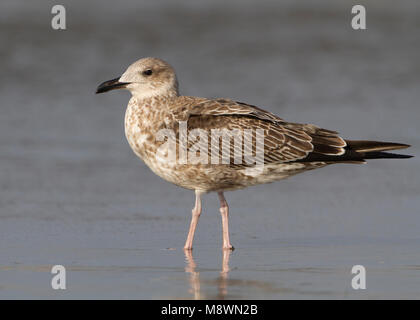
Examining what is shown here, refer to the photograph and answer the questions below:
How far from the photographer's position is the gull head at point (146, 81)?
8981 millimetres

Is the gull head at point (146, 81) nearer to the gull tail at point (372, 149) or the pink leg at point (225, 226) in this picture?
the pink leg at point (225, 226)

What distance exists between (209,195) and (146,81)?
1859mm

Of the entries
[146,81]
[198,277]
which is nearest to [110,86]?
[146,81]

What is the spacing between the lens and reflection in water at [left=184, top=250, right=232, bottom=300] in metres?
6.45

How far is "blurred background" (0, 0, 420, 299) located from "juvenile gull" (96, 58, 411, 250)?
561 mm

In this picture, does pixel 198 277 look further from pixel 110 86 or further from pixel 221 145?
pixel 110 86

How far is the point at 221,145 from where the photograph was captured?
844 cm

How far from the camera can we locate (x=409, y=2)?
20.6 meters

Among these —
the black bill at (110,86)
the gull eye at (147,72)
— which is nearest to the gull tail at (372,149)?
the gull eye at (147,72)

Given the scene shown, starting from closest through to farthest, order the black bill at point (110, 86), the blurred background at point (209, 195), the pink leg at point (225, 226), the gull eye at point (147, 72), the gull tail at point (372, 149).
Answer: the blurred background at point (209, 195), the pink leg at point (225, 226), the gull tail at point (372, 149), the black bill at point (110, 86), the gull eye at point (147, 72)

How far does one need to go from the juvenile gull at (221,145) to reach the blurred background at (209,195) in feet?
1.84

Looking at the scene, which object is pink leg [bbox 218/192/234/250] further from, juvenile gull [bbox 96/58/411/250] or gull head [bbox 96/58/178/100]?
gull head [bbox 96/58/178/100]
